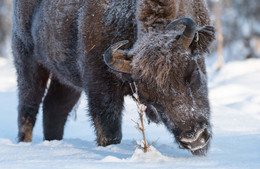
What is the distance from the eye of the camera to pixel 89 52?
16.0 ft

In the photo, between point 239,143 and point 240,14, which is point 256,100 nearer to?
point 239,143

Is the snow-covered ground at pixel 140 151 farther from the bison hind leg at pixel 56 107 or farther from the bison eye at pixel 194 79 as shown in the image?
the bison eye at pixel 194 79

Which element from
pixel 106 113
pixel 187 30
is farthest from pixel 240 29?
pixel 187 30

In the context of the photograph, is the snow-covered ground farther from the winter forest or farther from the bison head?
the bison head

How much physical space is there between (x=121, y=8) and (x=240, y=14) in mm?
29118

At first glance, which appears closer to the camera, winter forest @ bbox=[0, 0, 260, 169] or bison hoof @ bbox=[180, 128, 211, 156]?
winter forest @ bbox=[0, 0, 260, 169]

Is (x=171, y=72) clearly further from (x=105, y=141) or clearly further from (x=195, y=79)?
(x=105, y=141)

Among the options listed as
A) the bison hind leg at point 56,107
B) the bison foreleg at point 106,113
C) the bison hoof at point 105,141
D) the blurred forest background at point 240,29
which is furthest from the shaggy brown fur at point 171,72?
the blurred forest background at point 240,29

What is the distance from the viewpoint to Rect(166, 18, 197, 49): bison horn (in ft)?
12.9

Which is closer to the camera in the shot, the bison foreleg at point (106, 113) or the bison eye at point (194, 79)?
the bison eye at point (194, 79)

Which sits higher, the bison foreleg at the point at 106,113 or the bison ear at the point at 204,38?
the bison ear at the point at 204,38

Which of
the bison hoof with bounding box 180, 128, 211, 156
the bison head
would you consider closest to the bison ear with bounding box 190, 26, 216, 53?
the bison head

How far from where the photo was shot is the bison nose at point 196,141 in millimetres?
3527

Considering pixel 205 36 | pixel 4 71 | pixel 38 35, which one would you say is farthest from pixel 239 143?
pixel 4 71
